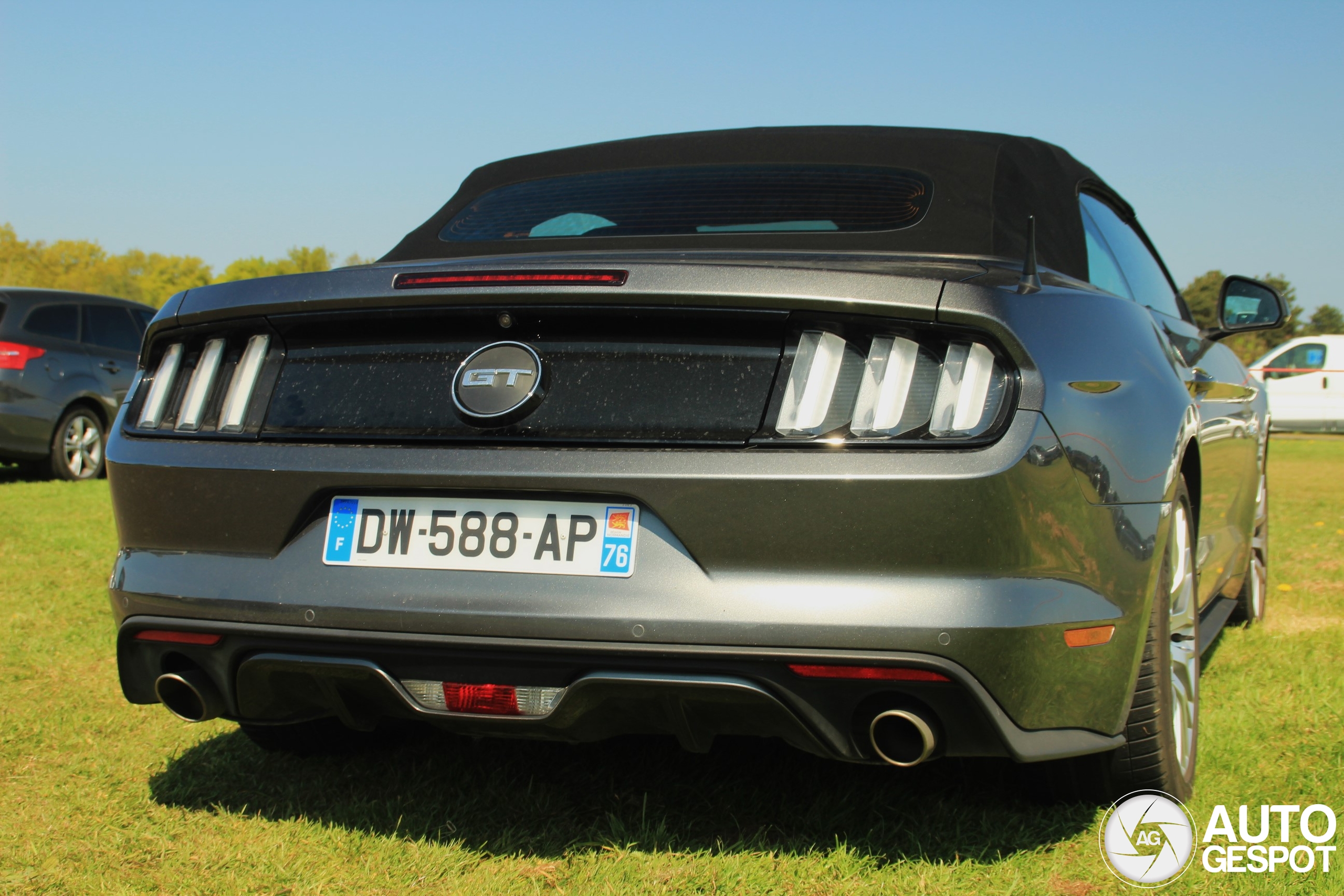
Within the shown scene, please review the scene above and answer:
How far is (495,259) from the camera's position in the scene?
2.58 metres

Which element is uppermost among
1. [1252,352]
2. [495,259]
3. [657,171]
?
[657,171]

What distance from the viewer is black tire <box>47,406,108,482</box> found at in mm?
10883

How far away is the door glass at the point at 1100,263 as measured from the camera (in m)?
3.17

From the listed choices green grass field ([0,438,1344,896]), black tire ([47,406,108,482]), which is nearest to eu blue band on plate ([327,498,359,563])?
green grass field ([0,438,1344,896])

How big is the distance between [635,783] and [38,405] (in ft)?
30.8

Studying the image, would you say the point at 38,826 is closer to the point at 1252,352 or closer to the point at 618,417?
the point at 618,417

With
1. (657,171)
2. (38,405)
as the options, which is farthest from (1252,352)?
(657,171)

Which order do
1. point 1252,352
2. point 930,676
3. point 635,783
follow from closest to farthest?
point 930,676 < point 635,783 < point 1252,352

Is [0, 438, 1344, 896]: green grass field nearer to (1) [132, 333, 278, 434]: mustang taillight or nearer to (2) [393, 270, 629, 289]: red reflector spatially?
(1) [132, 333, 278, 434]: mustang taillight

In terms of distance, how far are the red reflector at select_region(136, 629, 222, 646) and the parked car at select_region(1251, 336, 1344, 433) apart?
22617 millimetres

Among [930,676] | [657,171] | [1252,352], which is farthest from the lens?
[1252,352]

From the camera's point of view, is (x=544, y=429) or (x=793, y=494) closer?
(x=793, y=494)

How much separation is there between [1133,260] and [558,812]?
2457 millimetres
